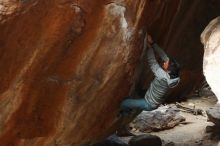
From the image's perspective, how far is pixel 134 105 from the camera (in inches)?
310

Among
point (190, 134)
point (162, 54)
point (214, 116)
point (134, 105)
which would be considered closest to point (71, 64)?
point (134, 105)

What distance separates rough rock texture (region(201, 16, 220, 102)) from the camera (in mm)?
6682

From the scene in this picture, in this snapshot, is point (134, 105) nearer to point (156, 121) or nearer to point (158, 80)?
point (158, 80)

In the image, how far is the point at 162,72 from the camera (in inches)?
290

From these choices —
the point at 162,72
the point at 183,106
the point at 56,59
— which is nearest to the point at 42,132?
the point at 56,59

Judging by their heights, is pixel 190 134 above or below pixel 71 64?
below

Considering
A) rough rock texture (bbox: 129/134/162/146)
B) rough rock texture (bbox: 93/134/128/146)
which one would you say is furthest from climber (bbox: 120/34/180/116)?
rough rock texture (bbox: 93/134/128/146)

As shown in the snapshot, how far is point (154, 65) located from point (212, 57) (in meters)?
1.09

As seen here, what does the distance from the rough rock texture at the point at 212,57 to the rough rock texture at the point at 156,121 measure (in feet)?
13.7

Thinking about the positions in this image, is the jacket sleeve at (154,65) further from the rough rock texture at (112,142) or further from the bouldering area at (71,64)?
the rough rock texture at (112,142)

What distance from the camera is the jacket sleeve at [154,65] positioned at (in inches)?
290

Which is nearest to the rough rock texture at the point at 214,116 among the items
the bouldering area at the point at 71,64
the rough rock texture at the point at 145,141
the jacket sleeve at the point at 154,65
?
the rough rock texture at the point at 145,141

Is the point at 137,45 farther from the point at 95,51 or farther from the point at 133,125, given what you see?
A: the point at 133,125

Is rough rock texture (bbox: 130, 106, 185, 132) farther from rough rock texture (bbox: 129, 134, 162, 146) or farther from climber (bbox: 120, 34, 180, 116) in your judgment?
climber (bbox: 120, 34, 180, 116)
